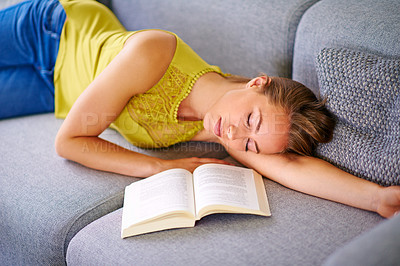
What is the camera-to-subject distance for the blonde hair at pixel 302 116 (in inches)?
53.8

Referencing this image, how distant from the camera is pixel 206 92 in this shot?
1.65 metres

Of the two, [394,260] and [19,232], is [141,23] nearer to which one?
[19,232]

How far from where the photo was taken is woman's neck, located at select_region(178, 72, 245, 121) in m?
1.62

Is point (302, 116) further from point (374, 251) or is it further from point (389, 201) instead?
point (374, 251)

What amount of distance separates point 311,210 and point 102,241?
0.66 m

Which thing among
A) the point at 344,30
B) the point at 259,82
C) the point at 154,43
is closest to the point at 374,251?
the point at 259,82

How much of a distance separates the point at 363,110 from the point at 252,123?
38 centimetres

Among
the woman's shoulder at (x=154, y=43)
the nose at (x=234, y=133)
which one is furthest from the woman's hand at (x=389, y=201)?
the woman's shoulder at (x=154, y=43)

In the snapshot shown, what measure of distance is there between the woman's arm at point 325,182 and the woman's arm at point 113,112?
0.26 m

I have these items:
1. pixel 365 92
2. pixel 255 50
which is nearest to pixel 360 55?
pixel 365 92

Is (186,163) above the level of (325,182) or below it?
below

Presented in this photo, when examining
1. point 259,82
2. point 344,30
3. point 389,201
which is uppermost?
point 344,30

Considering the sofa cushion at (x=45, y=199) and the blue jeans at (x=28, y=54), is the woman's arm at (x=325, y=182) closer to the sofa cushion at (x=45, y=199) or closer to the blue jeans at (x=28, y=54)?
the sofa cushion at (x=45, y=199)

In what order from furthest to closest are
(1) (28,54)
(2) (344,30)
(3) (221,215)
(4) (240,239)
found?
(1) (28,54)
(2) (344,30)
(3) (221,215)
(4) (240,239)
